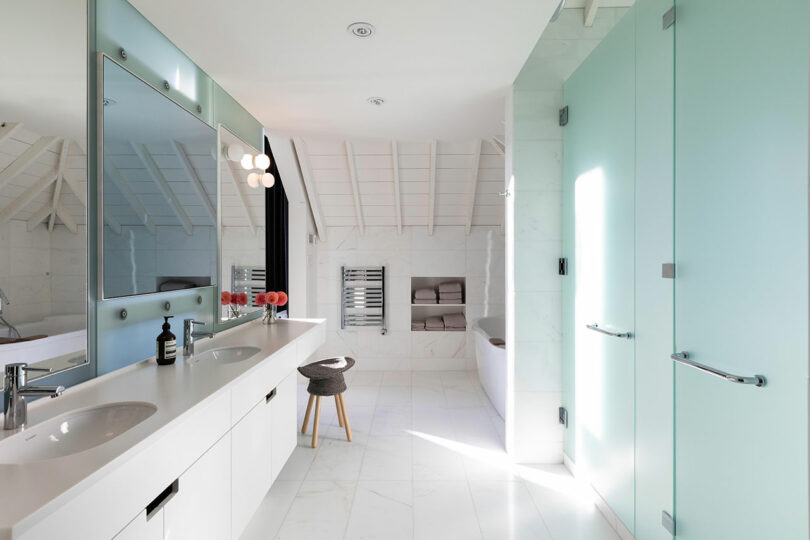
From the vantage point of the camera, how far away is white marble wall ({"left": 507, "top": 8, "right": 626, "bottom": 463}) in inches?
109

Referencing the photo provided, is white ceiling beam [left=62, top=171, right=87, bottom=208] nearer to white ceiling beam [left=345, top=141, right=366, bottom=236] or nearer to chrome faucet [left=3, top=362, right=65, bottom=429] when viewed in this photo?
chrome faucet [left=3, top=362, right=65, bottom=429]

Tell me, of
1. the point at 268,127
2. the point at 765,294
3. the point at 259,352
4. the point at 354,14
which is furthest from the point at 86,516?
the point at 268,127

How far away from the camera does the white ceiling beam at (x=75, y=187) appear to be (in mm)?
1536

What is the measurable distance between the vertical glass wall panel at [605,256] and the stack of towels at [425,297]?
2813mm

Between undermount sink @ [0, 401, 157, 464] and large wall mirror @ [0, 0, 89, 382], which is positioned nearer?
undermount sink @ [0, 401, 157, 464]

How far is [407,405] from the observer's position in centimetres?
405

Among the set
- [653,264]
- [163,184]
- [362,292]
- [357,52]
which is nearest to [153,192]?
[163,184]

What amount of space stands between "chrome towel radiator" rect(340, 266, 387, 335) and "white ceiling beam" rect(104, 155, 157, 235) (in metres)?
3.38

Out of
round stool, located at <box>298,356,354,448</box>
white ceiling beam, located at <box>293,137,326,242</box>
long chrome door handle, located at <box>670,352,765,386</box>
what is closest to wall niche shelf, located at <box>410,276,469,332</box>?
white ceiling beam, located at <box>293,137,326,242</box>

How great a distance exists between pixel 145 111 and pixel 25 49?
1.89 feet

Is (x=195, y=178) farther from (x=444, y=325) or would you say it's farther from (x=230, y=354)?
(x=444, y=325)

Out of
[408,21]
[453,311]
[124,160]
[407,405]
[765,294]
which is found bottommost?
[407,405]

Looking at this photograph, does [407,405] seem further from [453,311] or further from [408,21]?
[408,21]

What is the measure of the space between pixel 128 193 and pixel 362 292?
3637 mm
